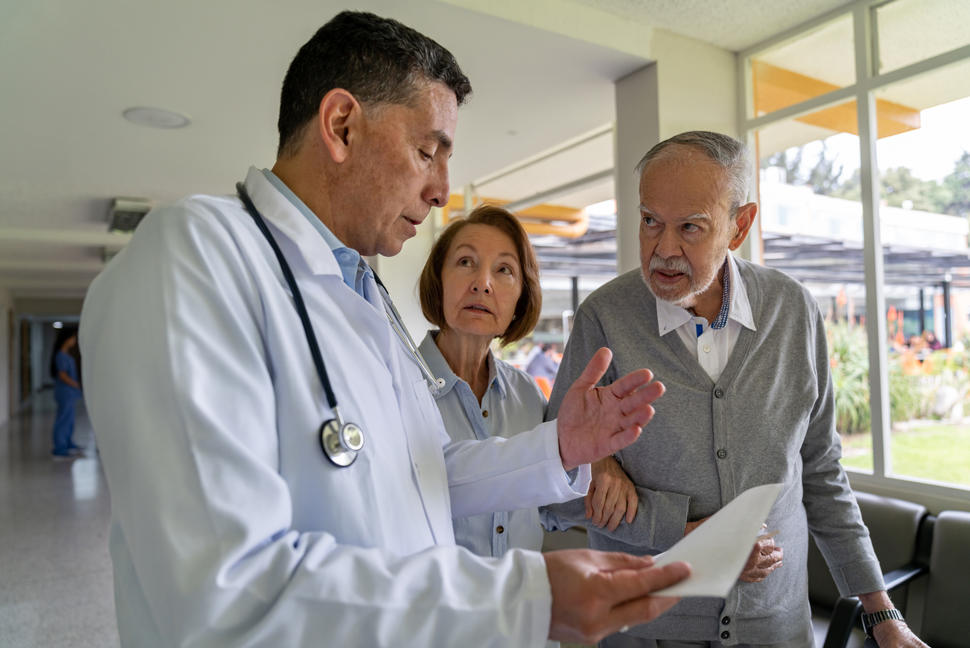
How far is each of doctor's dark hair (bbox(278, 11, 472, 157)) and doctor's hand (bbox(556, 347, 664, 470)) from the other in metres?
0.59

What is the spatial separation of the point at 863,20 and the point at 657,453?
2940 mm

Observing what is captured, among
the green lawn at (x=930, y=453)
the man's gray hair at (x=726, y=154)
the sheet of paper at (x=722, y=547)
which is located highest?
the man's gray hair at (x=726, y=154)

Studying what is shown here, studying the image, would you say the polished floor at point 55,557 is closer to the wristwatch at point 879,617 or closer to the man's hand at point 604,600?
the wristwatch at point 879,617

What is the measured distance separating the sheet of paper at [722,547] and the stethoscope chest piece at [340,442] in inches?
17.2

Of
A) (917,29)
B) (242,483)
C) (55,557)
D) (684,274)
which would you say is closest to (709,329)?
(684,274)

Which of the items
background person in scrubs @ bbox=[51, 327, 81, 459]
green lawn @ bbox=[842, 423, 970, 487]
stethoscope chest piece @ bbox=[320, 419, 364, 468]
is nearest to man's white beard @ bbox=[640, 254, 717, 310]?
stethoscope chest piece @ bbox=[320, 419, 364, 468]

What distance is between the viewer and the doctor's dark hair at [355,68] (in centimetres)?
108

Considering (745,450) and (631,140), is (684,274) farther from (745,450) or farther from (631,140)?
(631,140)

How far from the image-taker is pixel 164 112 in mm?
4285

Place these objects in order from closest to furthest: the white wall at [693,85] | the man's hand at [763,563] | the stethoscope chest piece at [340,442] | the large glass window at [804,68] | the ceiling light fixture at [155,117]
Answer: the stethoscope chest piece at [340,442]
the man's hand at [763,563]
the large glass window at [804,68]
the white wall at [693,85]
the ceiling light fixture at [155,117]

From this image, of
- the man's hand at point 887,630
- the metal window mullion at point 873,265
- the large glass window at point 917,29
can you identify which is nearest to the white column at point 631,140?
the metal window mullion at point 873,265

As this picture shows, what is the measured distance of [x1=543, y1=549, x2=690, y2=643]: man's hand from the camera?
739 mm

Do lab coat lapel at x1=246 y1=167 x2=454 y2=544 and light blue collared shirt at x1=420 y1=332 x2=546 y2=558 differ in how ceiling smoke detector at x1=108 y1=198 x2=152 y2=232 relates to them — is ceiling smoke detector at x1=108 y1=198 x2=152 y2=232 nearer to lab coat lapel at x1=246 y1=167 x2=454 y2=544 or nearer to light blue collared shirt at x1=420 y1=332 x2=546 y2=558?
light blue collared shirt at x1=420 y1=332 x2=546 y2=558

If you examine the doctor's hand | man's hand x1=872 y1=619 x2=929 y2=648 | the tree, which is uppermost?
the tree
